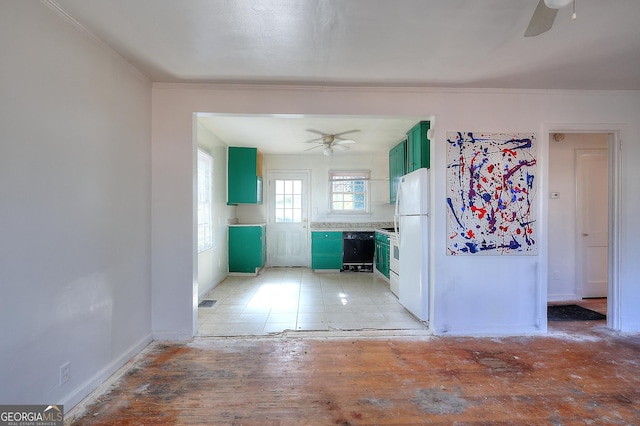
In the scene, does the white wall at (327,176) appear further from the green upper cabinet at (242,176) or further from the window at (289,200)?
the green upper cabinet at (242,176)

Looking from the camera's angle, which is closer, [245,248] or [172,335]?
[172,335]

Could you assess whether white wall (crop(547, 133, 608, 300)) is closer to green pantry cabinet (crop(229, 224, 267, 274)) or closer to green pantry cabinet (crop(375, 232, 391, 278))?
green pantry cabinet (crop(375, 232, 391, 278))

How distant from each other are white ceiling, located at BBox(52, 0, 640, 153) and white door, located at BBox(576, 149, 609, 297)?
4.57 ft

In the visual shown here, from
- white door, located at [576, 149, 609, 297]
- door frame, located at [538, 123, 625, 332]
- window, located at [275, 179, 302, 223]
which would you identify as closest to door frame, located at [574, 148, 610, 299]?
white door, located at [576, 149, 609, 297]

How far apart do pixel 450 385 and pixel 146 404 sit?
2.05 meters

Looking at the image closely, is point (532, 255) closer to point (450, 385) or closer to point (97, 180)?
point (450, 385)

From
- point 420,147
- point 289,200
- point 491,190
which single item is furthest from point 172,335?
point 289,200

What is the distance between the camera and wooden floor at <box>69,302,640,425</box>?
178 cm

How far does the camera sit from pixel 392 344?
2.72 m

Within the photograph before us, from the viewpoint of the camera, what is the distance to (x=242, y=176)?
5418mm

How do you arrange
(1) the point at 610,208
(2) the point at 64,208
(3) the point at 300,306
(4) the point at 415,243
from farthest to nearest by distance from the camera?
1. (3) the point at 300,306
2. (4) the point at 415,243
3. (1) the point at 610,208
4. (2) the point at 64,208

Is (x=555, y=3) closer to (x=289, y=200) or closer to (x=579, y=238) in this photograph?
(x=579, y=238)

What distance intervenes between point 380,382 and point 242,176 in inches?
167

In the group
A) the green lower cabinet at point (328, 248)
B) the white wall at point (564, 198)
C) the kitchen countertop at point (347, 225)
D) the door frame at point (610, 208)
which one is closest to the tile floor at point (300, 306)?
the green lower cabinet at point (328, 248)
